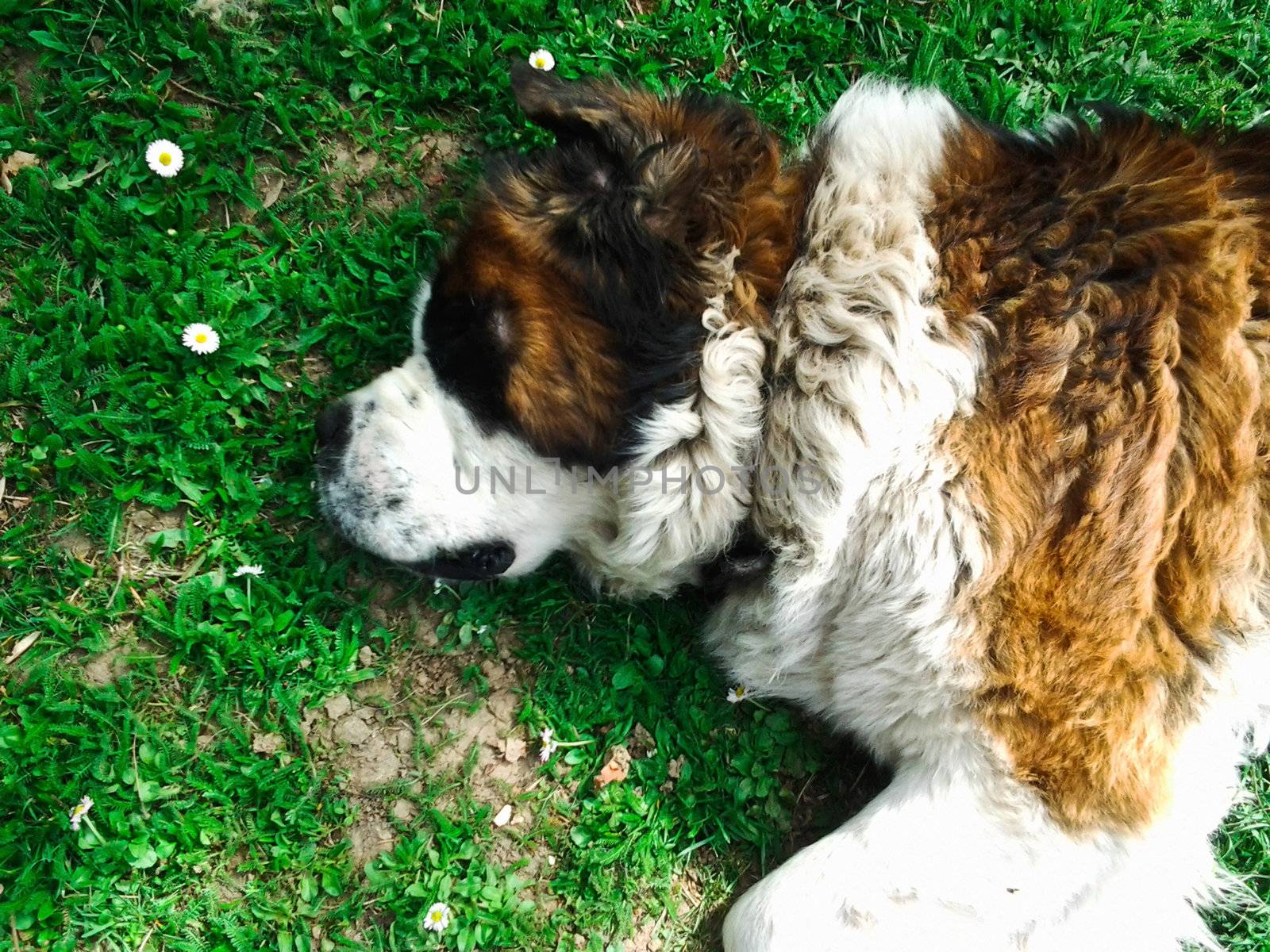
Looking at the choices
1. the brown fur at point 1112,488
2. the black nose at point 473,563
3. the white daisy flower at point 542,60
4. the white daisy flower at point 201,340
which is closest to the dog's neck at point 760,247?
the brown fur at point 1112,488

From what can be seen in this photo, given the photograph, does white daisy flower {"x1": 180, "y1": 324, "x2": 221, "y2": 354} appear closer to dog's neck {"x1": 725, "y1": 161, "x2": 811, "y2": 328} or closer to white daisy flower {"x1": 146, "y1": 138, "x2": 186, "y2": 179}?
white daisy flower {"x1": 146, "y1": 138, "x2": 186, "y2": 179}

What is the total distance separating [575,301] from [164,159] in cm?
184

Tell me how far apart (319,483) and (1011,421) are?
2.00m

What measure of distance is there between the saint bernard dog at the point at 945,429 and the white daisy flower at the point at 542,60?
0.84m

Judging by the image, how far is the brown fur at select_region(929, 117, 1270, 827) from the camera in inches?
91.9

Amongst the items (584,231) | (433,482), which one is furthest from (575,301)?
(433,482)

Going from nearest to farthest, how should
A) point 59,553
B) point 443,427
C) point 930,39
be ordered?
point 443,427, point 59,553, point 930,39

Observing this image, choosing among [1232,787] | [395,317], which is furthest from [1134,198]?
[395,317]

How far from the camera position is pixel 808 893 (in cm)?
250

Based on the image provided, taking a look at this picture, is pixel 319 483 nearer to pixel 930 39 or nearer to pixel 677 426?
pixel 677 426

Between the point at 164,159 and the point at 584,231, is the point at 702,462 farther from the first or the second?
the point at 164,159

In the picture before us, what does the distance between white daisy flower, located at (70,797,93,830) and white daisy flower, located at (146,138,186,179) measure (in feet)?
6.83

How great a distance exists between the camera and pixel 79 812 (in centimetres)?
281

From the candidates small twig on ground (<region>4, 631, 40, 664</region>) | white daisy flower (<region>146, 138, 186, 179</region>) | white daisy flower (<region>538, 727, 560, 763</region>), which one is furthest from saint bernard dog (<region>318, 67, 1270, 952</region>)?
small twig on ground (<region>4, 631, 40, 664</region>)
